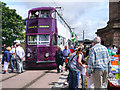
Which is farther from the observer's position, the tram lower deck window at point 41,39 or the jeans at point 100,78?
the tram lower deck window at point 41,39

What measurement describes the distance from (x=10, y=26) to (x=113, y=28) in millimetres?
25886

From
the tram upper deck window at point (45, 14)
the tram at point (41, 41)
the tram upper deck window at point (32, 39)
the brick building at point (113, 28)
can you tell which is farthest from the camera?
the brick building at point (113, 28)

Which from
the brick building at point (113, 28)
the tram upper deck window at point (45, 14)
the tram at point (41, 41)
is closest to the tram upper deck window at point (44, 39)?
the tram at point (41, 41)

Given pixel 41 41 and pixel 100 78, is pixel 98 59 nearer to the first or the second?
pixel 100 78

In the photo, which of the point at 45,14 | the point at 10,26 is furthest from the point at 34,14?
the point at 10,26

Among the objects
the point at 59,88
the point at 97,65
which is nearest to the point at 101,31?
the point at 59,88

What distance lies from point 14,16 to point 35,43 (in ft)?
95.6

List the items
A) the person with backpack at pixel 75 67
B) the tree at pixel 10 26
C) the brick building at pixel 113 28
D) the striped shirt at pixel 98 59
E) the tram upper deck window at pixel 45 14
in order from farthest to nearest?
1. the tree at pixel 10 26
2. the brick building at pixel 113 28
3. the tram upper deck window at pixel 45 14
4. the person with backpack at pixel 75 67
5. the striped shirt at pixel 98 59

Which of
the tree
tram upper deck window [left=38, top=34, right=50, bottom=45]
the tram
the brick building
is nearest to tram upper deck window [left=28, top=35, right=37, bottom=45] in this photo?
the tram

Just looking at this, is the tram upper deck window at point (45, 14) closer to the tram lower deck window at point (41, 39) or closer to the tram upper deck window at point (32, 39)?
the tram lower deck window at point (41, 39)

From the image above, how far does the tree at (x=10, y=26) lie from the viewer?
1483 inches

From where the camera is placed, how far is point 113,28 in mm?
18750

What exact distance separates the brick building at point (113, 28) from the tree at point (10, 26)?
23.0 metres

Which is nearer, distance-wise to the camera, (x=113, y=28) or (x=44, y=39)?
(x=44, y=39)
